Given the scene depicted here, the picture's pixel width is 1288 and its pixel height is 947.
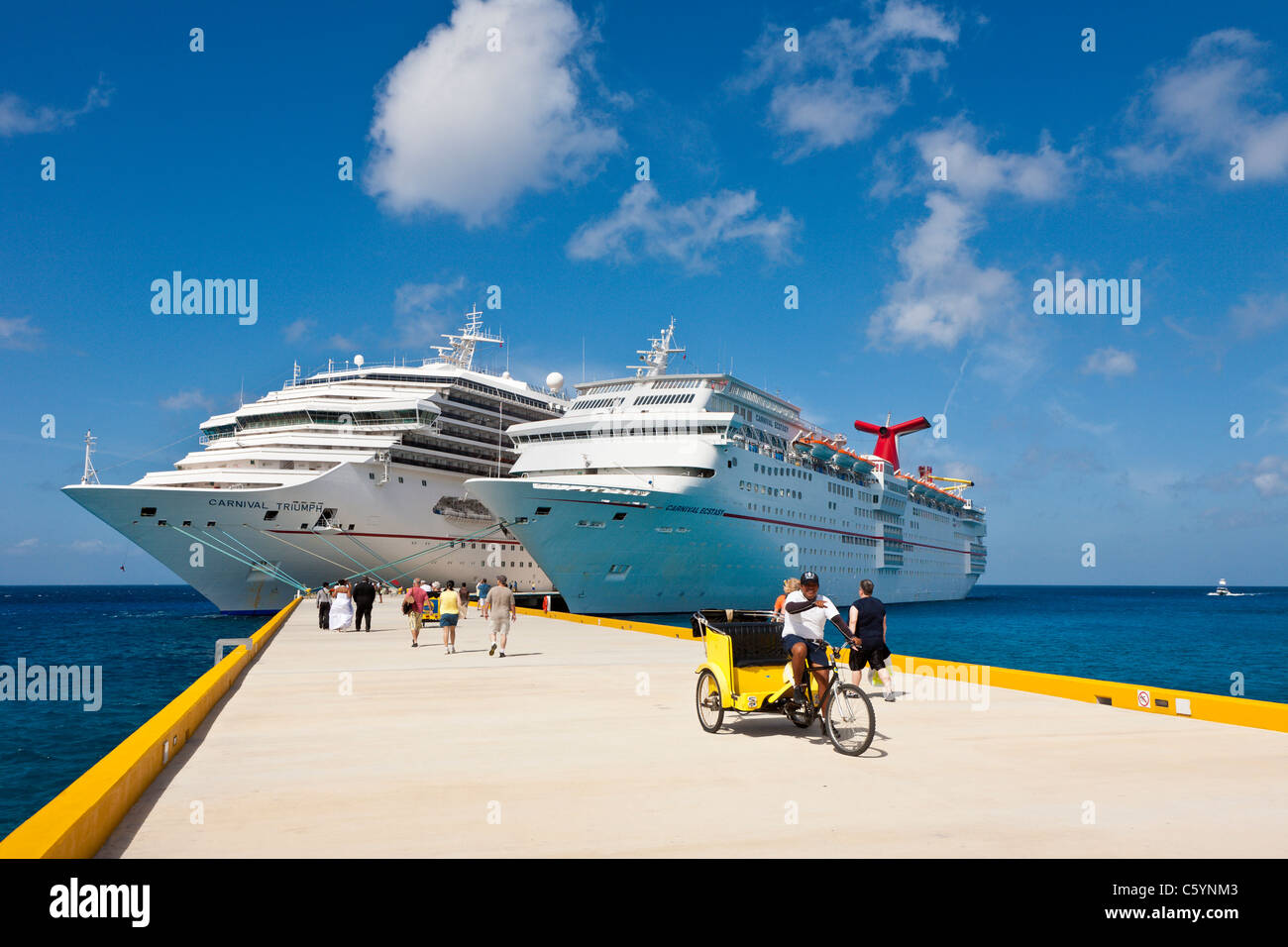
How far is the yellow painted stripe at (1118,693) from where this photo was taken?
7.91 metres

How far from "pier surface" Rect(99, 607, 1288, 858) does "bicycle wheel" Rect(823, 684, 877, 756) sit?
166 millimetres

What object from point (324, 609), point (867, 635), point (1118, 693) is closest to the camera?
point (1118, 693)

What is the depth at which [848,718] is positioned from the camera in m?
6.88

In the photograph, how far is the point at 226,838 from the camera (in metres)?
4.39

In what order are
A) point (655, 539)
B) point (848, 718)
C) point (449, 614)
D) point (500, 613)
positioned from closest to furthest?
point (848, 718), point (500, 613), point (449, 614), point (655, 539)

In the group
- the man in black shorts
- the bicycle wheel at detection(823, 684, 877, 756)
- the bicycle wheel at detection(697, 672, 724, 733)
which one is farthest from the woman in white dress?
the bicycle wheel at detection(823, 684, 877, 756)

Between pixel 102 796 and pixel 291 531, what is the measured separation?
37.8 m

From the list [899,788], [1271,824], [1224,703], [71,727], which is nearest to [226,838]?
[899,788]

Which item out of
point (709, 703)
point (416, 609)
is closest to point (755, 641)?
point (709, 703)

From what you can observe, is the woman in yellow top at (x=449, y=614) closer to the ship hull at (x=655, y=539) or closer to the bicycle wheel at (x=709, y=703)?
the bicycle wheel at (x=709, y=703)

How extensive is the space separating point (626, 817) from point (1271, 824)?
3723mm

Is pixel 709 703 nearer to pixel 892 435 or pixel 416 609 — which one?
pixel 416 609

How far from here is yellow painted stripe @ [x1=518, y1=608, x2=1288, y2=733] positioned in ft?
26.0
